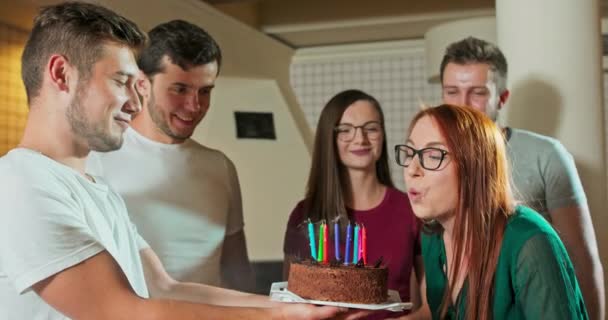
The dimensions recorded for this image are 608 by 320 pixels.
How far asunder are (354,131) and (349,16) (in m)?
0.89

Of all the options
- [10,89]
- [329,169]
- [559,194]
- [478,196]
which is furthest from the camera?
[329,169]

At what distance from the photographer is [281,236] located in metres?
2.08

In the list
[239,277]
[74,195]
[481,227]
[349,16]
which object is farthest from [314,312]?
[349,16]

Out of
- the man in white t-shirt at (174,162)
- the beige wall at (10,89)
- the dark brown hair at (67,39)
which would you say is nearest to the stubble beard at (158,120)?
the man in white t-shirt at (174,162)

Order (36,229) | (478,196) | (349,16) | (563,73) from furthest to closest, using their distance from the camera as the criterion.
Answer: (349,16), (563,73), (478,196), (36,229)

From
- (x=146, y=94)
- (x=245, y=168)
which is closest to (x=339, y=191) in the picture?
(x=245, y=168)

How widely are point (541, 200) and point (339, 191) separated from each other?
0.52 meters

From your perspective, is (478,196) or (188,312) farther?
(478,196)

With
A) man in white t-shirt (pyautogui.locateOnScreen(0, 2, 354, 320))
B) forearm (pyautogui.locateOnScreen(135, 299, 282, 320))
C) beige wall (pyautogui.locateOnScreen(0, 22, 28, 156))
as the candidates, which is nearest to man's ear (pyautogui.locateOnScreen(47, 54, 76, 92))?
man in white t-shirt (pyautogui.locateOnScreen(0, 2, 354, 320))

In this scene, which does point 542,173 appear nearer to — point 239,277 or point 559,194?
point 559,194

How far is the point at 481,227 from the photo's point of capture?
123cm

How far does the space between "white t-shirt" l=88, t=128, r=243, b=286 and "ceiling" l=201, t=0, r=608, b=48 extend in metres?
0.84

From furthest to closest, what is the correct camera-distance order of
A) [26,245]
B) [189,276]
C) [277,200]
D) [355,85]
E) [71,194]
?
[355,85] < [277,200] < [189,276] < [71,194] < [26,245]

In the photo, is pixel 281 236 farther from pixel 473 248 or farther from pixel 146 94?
pixel 473 248
